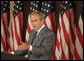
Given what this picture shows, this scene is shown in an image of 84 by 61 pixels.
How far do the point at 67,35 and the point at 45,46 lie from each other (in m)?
1.85

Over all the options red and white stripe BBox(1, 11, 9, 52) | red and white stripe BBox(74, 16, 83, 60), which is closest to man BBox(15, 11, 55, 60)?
red and white stripe BBox(74, 16, 83, 60)

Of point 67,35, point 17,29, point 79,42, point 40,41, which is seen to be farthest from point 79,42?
point 40,41

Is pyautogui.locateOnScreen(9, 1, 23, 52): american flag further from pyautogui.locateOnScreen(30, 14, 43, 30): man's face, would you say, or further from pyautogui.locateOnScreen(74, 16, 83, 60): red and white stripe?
pyautogui.locateOnScreen(30, 14, 43, 30): man's face

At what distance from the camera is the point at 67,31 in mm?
4137

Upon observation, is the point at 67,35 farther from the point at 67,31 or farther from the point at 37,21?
the point at 37,21

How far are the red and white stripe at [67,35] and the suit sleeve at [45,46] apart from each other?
1.76 metres

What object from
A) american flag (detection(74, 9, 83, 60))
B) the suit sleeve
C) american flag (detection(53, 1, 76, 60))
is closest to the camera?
the suit sleeve

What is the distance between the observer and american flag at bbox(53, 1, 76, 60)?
412 cm

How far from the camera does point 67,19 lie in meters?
4.14

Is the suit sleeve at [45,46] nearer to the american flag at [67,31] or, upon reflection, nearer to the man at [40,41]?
the man at [40,41]

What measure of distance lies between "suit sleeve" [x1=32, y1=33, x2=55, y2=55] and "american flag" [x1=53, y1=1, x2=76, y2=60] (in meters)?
1.76

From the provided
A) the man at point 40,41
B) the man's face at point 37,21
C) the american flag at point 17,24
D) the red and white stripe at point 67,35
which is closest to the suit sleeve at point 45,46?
the man at point 40,41

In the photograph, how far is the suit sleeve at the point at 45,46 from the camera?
2.34 m

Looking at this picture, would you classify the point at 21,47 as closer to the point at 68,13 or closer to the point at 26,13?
the point at 68,13
